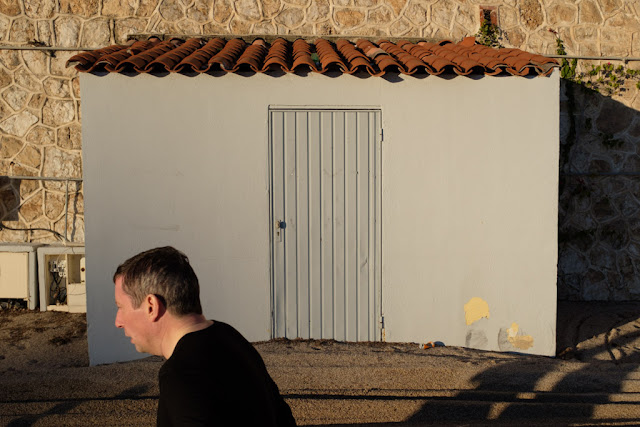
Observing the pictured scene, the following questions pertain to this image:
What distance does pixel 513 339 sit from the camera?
6668mm

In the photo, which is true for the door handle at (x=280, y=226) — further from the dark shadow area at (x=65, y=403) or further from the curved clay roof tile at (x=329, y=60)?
the dark shadow area at (x=65, y=403)

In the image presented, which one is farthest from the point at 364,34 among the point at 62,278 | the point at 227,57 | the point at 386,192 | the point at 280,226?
the point at 62,278

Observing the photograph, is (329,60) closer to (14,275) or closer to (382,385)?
(382,385)

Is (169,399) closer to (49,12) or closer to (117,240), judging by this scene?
(117,240)

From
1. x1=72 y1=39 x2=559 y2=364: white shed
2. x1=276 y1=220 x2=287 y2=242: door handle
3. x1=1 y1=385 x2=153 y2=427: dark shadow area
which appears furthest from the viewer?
x1=276 y1=220 x2=287 y2=242: door handle

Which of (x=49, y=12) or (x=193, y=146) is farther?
(x=49, y=12)

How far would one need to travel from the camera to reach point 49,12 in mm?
8648

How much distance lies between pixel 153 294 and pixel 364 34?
7.34 m

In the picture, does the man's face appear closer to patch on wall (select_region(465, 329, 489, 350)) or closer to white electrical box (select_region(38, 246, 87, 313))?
patch on wall (select_region(465, 329, 489, 350))

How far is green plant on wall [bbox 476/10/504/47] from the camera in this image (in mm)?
8883

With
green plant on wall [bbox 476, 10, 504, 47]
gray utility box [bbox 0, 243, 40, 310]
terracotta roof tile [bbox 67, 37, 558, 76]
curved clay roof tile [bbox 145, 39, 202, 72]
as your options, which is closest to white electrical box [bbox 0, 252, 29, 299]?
gray utility box [bbox 0, 243, 40, 310]

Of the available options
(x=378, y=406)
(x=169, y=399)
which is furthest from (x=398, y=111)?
(x=169, y=399)

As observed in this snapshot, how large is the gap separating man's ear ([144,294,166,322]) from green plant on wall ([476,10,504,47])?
7.67 m

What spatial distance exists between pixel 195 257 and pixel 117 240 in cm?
82
